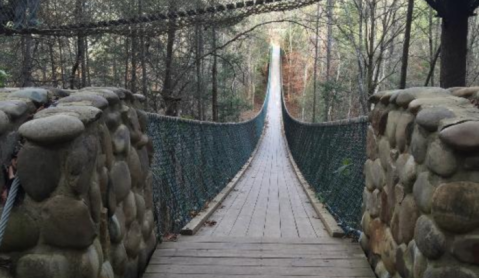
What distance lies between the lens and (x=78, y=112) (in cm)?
156

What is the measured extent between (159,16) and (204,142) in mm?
1500

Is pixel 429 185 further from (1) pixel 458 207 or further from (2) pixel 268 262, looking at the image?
(2) pixel 268 262

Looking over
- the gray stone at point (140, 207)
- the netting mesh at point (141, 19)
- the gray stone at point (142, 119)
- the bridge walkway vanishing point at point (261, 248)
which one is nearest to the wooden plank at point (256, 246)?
the bridge walkway vanishing point at point (261, 248)

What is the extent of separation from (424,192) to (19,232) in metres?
1.32

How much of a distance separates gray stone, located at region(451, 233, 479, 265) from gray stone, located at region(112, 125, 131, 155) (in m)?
1.36

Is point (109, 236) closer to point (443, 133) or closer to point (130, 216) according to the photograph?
point (130, 216)

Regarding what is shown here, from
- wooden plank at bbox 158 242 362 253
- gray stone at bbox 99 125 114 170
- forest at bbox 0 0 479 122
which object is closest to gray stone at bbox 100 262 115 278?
gray stone at bbox 99 125 114 170

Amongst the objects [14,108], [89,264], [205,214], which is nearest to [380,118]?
[89,264]

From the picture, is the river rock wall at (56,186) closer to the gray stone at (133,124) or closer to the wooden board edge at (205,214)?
the gray stone at (133,124)

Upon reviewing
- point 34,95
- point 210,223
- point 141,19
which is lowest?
point 210,223

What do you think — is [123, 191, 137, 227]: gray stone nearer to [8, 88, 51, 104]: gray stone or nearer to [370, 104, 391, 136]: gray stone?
[8, 88, 51, 104]: gray stone

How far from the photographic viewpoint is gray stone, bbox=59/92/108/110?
175 centimetres

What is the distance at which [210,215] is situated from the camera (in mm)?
3939

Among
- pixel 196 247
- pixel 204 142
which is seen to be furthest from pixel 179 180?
pixel 196 247
